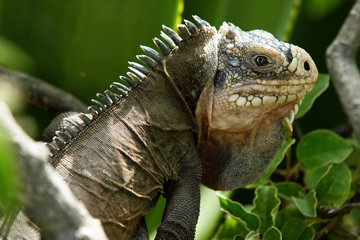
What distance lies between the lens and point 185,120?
1786mm

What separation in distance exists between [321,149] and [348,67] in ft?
1.40

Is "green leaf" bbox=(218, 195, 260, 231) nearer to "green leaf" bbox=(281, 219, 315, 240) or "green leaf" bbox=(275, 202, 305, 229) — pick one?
"green leaf" bbox=(281, 219, 315, 240)

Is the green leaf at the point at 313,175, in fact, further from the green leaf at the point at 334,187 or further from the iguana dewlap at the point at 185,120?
the iguana dewlap at the point at 185,120

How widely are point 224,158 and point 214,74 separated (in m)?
0.34

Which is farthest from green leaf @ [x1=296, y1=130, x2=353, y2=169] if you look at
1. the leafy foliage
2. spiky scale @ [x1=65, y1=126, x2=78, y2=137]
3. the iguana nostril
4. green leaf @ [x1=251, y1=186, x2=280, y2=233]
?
spiky scale @ [x1=65, y1=126, x2=78, y2=137]

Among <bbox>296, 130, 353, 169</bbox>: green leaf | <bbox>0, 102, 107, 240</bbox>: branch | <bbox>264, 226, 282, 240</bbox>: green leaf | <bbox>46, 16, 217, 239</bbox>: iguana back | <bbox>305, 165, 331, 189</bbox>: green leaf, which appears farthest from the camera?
<bbox>305, 165, 331, 189</bbox>: green leaf

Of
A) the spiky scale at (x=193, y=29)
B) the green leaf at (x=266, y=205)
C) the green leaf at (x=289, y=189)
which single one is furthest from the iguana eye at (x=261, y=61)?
the green leaf at (x=289, y=189)

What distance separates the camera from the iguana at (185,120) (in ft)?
5.37

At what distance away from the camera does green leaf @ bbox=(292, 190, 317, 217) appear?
2029mm

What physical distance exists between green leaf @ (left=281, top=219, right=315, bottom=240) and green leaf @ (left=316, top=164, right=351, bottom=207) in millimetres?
221

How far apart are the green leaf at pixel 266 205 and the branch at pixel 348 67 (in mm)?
528

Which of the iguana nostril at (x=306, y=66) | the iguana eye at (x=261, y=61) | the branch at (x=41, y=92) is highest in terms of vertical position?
the iguana nostril at (x=306, y=66)

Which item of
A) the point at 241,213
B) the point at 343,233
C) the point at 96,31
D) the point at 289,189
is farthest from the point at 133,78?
the point at 343,233

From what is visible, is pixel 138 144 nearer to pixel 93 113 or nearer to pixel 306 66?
pixel 93 113
